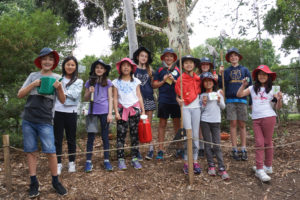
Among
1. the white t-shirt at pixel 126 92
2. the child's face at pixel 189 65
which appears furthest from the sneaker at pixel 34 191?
the child's face at pixel 189 65

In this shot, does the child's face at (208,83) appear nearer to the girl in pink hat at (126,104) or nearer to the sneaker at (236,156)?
the girl in pink hat at (126,104)

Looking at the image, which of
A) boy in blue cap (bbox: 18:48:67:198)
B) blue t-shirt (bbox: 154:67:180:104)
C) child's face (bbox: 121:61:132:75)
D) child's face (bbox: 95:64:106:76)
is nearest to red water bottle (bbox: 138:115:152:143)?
blue t-shirt (bbox: 154:67:180:104)

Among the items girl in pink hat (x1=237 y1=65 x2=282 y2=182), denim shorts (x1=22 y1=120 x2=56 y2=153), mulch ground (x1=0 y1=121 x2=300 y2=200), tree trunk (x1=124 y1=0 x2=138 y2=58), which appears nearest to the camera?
denim shorts (x1=22 y1=120 x2=56 y2=153)

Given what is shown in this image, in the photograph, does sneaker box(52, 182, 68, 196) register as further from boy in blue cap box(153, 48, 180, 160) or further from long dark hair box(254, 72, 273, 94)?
long dark hair box(254, 72, 273, 94)

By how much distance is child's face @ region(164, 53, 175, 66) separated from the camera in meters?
4.18

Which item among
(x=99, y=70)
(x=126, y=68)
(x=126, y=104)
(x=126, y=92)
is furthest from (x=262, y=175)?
(x=99, y=70)

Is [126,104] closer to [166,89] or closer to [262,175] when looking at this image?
[166,89]

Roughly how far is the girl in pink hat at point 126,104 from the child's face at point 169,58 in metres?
0.75

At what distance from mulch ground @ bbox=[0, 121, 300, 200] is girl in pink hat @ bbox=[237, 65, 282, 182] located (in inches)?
10.8

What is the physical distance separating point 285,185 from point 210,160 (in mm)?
1192

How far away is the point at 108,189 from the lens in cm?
319

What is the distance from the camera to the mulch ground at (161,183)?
122 inches

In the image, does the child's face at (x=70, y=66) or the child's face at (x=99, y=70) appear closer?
the child's face at (x=70, y=66)

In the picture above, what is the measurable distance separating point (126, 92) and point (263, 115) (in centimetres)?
227
